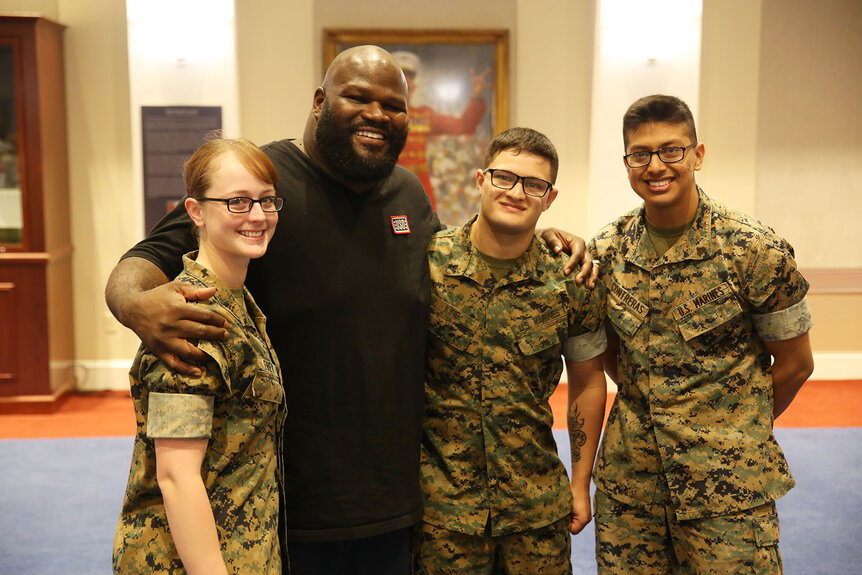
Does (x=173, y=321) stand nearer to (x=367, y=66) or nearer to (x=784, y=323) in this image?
(x=367, y=66)

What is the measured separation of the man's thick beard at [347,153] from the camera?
6.97 feet

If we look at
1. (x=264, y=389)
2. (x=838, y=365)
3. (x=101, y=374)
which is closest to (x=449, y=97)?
(x=101, y=374)

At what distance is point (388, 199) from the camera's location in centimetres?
228

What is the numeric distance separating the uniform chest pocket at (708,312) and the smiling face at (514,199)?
0.49m

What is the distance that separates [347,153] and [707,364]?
112cm

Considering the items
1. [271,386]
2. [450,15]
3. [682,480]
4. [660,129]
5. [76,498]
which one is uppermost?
[450,15]

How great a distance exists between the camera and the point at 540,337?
7.50 feet

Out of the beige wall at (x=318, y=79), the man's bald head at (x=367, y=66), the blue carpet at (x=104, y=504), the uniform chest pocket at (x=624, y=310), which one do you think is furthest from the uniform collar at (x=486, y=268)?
the beige wall at (x=318, y=79)

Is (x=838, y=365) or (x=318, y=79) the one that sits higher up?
(x=318, y=79)

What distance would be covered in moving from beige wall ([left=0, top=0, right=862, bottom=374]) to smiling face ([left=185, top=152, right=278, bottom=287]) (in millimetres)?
4312

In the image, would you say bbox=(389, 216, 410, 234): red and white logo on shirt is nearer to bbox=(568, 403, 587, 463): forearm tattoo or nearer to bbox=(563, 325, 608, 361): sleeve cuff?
bbox=(563, 325, 608, 361): sleeve cuff

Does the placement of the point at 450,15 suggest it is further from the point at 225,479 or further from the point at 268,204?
the point at 225,479

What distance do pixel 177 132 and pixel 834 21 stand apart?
485cm

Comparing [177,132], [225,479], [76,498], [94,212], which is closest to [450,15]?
[177,132]
